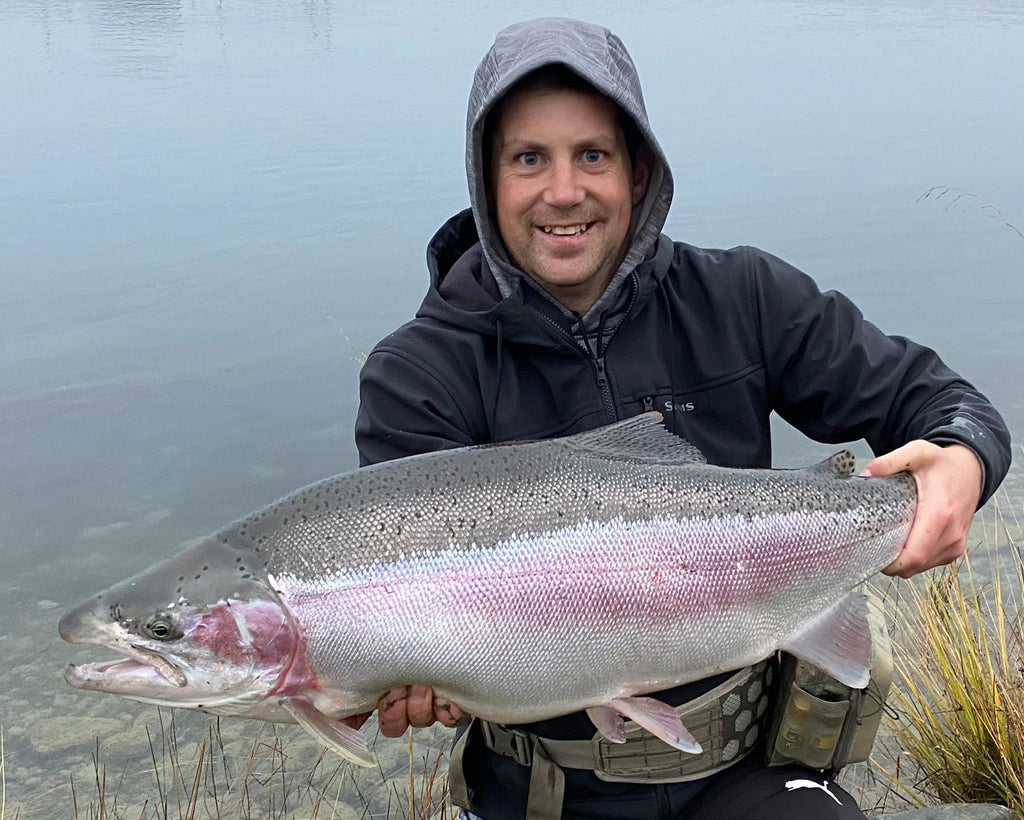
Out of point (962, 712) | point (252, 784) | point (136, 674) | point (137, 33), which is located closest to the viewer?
point (136, 674)

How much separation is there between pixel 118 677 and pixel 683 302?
1803 millimetres

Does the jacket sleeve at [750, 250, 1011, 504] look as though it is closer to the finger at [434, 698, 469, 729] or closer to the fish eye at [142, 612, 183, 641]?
the finger at [434, 698, 469, 729]

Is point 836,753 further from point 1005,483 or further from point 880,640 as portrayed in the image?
point 1005,483

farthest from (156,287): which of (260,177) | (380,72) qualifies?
(380,72)

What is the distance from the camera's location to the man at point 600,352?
9.46 feet

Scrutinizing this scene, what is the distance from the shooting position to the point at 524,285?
312 cm

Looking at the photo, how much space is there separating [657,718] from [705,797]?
0.55 m

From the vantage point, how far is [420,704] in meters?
2.48

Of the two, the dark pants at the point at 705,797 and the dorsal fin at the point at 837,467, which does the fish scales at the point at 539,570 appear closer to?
the dorsal fin at the point at 837,467

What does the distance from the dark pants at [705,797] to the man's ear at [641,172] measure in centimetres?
171

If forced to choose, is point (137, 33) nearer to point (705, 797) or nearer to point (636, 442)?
point (636, 442)

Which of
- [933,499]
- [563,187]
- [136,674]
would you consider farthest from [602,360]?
[136,674]

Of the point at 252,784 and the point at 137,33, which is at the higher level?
the point at 137,33

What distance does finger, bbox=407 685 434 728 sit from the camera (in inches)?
97.3
